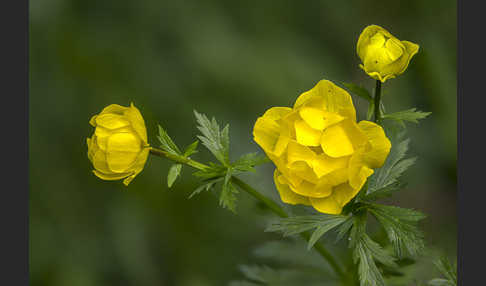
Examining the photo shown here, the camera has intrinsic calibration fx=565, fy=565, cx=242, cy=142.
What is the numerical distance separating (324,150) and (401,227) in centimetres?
36

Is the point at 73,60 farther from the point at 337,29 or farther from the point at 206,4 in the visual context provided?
the point at 337,29

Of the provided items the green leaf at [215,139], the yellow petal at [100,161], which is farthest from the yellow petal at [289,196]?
the yellow petal at [100,161]

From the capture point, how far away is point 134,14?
336cm

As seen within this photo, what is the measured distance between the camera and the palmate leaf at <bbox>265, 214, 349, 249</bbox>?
68.5 inches

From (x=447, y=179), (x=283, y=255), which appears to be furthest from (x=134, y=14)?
(x=447, y=179)

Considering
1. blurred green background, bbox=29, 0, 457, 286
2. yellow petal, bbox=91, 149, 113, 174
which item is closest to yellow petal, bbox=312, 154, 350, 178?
yellow petal, bbox=91, 149, 113, 174

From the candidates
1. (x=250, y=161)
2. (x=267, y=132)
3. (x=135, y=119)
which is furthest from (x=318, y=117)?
(x=135, y=119)

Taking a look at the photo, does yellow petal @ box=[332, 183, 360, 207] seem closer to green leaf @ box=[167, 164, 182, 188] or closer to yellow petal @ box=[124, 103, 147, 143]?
green leaf @ box=[167, 164, 182, 188]

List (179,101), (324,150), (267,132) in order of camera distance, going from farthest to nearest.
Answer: (179,101)
(267,132)
(324,150)

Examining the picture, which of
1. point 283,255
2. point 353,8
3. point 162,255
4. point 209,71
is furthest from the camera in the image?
point 353,8

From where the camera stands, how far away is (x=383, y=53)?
169cm

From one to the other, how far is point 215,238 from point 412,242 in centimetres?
158

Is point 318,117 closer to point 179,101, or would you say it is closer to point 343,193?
point 343,193

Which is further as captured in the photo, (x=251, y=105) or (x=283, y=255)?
(x=251, y=105)
